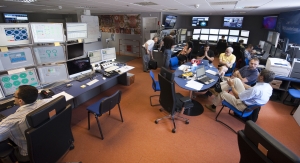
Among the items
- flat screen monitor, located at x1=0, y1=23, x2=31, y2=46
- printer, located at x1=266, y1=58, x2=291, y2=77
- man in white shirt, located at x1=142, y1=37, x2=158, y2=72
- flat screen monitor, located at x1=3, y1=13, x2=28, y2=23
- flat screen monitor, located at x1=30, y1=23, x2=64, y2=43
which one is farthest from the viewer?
flat screen monitor, located at x1=3, y1=13, x2=28, y2=23

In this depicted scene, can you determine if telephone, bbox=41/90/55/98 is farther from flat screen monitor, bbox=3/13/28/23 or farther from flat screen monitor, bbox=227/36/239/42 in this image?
flat screen monitor, bbox=227/36/239/42

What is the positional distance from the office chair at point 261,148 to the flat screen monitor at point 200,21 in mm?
9236

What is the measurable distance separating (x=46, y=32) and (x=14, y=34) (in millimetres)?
411

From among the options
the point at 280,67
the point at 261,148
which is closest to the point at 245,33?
the point at 280,67

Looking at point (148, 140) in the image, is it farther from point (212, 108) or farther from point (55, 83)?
point (55, 83)

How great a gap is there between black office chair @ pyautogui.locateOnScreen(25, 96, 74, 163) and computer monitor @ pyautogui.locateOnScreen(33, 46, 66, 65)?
4.90ft

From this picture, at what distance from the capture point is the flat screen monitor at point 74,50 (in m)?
2.83

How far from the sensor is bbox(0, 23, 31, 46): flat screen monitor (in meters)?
2.06

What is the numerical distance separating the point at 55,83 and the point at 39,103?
142 cm

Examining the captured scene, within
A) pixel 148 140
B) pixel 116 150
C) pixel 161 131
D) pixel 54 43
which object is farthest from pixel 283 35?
pixel 54 43

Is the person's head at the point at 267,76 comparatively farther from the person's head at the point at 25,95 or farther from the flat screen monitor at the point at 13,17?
the flat screen monitor at the point at 13,17

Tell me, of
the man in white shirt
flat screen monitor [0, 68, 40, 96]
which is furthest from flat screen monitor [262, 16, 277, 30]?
flat screen monitor [0, 68, 40, 96]

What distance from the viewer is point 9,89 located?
2.26 meters

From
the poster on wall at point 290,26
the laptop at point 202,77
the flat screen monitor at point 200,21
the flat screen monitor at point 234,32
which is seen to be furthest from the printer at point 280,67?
the flat screen monitor at point 200,21
